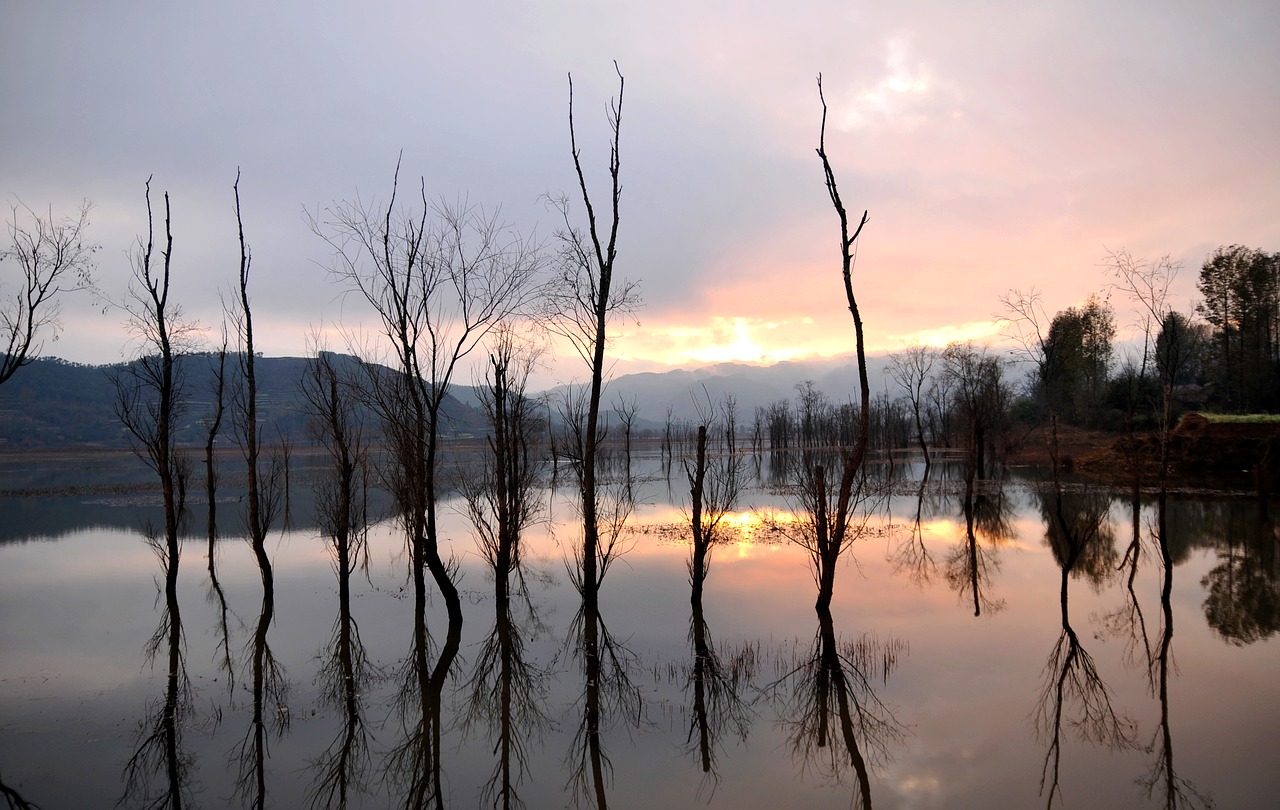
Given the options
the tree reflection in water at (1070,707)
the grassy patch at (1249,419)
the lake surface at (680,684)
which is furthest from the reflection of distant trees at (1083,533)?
the grassy patch at (1249,419)

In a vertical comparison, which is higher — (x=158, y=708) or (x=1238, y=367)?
(x=1238, y=367)

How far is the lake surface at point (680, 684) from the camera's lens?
639cm

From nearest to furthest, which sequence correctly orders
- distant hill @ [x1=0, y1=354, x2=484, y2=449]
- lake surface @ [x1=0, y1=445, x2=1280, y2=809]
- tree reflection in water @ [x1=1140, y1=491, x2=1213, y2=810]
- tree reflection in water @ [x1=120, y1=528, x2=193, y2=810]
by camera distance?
tree reflection in water @ [x1=1140, y1=491, x2=1213, y2=810] → tree reflection in water @ [x1=120, y1=528, x2=193, y2=810] → lake surface @ [x1=0, y1=445, x2=1280, y2=809] → distant hill @ [x1=0, y1=354, x2=484, y2=449]

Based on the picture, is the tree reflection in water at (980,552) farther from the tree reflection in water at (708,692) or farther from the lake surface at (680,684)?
the tree reflection in water at (708,692)

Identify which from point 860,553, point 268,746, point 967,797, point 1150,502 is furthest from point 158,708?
point 1150,502

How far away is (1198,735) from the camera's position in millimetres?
6922

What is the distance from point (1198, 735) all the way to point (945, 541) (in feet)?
38.5

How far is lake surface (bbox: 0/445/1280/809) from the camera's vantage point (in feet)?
21.0

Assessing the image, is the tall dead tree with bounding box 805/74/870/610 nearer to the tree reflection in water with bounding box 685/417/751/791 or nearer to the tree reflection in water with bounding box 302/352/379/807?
the tree reflection in water with bounding box 685/417/751/791

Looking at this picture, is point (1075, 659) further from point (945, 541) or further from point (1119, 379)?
point (1119, 379)

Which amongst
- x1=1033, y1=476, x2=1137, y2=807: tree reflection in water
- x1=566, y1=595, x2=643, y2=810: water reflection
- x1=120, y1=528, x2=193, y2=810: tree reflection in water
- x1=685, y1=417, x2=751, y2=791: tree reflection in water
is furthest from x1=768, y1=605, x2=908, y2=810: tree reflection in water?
x1=120, y1=528, x2=193, y2=810: tree reflection in water

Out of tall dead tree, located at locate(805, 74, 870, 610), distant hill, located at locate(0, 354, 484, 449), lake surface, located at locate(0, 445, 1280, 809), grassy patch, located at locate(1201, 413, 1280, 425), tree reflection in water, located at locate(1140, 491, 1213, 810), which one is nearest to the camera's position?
tree reflection in water, located at locate(1140, 491, 1213, 810)

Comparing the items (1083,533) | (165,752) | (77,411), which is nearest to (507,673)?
(165,752)

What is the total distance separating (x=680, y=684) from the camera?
28.8ft
